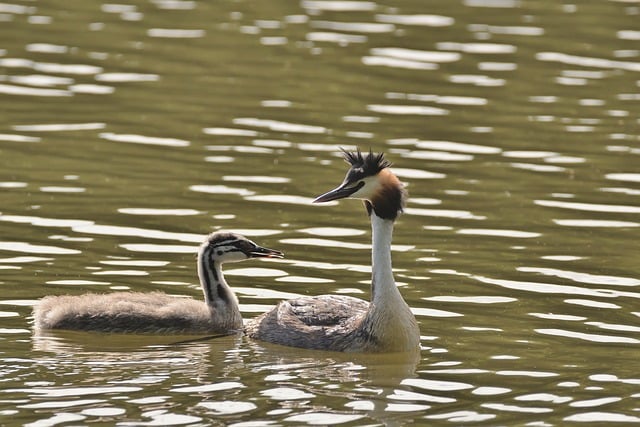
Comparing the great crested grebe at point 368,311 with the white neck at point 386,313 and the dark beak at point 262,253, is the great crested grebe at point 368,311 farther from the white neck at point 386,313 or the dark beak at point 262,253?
the dark beak at point 262,253

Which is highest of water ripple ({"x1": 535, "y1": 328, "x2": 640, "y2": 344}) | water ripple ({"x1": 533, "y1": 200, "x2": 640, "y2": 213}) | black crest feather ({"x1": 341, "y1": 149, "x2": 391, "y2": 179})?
black crest feather ({"x1": 341, "y1": 149, "x2": 391, "y2": 179})

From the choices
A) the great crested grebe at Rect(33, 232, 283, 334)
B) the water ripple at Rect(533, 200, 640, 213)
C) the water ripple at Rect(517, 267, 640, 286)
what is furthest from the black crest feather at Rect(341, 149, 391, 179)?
the water ripple at Rect(533, 200, 640, 213)

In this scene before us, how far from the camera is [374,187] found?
1452cm

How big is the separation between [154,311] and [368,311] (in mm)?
1871

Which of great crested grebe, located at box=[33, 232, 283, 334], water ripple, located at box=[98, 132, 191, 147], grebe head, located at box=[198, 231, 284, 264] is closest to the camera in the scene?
great crested grebe, located at box=[33, 232, 283, 334]

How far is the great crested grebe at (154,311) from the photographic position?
1482 centimetres

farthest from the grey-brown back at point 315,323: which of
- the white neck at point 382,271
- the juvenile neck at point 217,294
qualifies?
the juvenile neck at point 217,294

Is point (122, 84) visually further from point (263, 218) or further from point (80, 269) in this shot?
point (80, 269)

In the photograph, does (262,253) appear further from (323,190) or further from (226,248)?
(323,190)

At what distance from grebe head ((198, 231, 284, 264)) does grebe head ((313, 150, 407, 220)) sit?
124 cm

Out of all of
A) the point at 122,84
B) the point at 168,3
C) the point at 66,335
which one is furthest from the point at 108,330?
the point at 168,3

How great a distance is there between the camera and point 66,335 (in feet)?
49.0

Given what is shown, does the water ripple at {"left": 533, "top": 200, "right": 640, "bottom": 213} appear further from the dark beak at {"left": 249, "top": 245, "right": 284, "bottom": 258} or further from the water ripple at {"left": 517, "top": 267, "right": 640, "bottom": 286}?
the dark beak at {"left": 249, "top": 245, "right": 284, "bottom": 258}

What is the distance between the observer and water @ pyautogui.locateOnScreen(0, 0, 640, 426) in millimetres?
12938
